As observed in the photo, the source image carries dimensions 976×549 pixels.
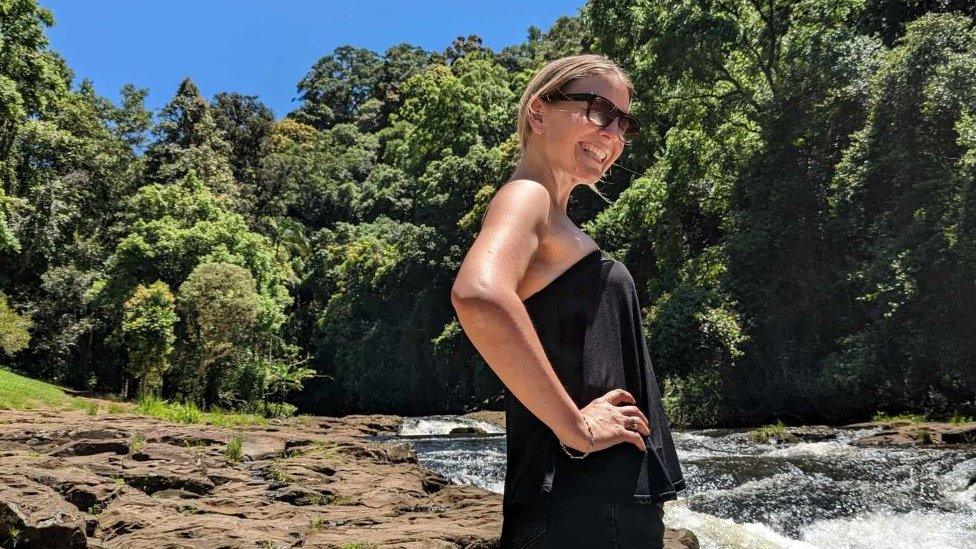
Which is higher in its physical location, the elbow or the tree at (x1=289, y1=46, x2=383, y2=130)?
the tree at (x1=289, y1=46, x2=383, y2=130)

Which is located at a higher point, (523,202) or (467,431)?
(523,202)

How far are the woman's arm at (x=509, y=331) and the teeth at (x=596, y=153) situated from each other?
0.33 metres

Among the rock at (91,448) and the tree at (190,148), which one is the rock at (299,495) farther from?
the tree at (190,148)

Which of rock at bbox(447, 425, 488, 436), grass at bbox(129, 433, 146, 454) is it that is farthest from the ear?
rock at bbox(447, 425, 488, 436)

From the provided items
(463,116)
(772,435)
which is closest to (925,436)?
(772,435)

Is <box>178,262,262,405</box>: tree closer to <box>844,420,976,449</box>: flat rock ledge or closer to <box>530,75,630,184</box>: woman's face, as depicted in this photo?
<box>844,420,976,449</box>: flat rock ledge

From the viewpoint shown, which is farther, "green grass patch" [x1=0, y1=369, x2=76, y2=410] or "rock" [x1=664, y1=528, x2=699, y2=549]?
"green grass patch" [x1=0, y1=369, x2=76, y2=410]

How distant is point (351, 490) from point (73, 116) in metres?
32.8

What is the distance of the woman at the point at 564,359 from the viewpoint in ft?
4.09

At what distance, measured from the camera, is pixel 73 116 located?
35.4 m

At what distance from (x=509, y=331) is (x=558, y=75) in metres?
0.59

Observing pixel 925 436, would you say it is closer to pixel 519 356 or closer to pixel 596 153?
pixel 596 153

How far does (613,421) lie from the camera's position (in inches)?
51.6

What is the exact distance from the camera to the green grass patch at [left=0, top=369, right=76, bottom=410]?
56.1 feet
